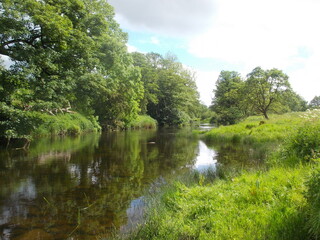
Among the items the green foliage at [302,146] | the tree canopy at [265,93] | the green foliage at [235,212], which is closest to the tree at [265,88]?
the tree canopy at [265,93]

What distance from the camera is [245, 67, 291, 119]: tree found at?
25.9 meters

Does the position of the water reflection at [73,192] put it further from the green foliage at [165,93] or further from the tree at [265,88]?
the green foliage at [165,93]

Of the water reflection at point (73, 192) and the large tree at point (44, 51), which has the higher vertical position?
the large tree at point (44, 51)

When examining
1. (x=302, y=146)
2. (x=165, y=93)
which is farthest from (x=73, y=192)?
(x=165, y=93)

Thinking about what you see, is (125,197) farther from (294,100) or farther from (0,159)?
(294,100)

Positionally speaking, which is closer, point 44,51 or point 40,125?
point 44,51

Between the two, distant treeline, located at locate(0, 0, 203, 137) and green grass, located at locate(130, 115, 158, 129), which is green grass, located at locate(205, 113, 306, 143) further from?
green grass, located at locate(130, 115, 158, 129)

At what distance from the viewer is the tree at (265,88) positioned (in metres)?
25.9

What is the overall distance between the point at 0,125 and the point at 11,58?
173 inches

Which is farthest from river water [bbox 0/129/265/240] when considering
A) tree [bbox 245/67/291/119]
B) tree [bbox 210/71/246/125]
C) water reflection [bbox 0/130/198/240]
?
tree [bbox 210/71/246/125]

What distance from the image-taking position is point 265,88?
87.3 feet

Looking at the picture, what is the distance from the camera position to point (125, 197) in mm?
6766

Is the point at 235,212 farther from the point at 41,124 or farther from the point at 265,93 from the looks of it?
the point at 265,93

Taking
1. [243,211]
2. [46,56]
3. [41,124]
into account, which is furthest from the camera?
[41,124]
